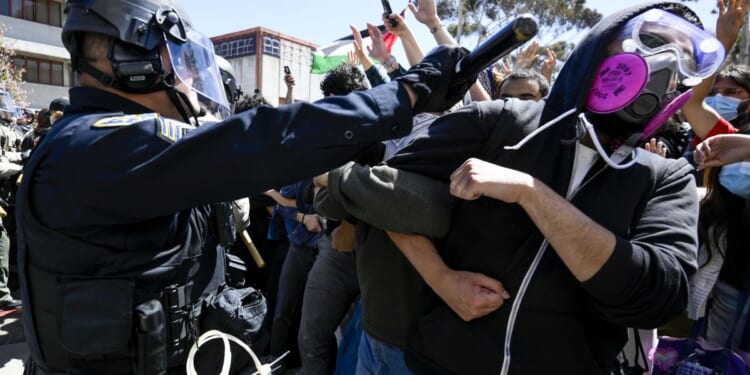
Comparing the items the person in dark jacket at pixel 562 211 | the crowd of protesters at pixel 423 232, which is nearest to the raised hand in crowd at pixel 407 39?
the crowd of protesters at pixel 423 232

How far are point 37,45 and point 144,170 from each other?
30.0 meters

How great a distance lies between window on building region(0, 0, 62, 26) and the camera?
949 inches

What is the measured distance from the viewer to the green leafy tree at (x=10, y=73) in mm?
19817

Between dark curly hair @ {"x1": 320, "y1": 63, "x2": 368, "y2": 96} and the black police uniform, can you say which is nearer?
the black police uniform

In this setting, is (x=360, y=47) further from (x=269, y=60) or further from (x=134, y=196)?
(x=269, y=60)

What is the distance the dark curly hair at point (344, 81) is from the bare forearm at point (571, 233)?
2.23 m

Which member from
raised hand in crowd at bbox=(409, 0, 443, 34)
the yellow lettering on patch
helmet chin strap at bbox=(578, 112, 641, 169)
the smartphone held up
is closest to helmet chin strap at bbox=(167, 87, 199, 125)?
the yellow lettering on patch

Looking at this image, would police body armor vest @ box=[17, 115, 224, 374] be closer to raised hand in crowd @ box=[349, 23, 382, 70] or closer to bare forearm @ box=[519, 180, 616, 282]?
bare forearm @ box=[519, 180, 616, 282]

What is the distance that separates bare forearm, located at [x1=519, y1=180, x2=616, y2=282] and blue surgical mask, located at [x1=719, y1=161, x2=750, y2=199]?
1213mm

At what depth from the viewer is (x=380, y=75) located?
287cm

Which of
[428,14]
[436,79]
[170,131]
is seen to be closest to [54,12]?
[428,14]

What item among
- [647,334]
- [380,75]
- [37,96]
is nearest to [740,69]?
[647,334]

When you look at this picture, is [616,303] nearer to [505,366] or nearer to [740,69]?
[505,366]

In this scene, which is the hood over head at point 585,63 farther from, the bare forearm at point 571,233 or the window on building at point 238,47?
the window on building at point 238,47
